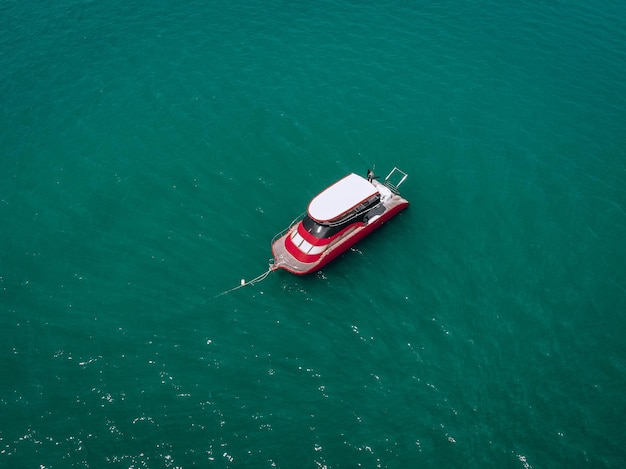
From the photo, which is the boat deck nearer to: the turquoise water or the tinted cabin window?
the tinted cabin window

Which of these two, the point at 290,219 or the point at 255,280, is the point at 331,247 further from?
the point at 255,280

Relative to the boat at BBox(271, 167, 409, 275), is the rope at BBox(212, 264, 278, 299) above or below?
below

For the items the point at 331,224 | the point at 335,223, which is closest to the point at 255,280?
the point at 331,224

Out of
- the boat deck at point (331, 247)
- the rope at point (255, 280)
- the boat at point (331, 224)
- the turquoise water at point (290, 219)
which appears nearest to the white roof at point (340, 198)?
the boat at point (331, 224)

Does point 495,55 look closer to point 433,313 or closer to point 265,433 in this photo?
point 433,313

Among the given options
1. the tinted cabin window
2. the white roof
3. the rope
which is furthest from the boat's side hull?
the white roof

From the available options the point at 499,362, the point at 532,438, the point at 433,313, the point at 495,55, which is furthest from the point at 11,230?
the point at 495,55
